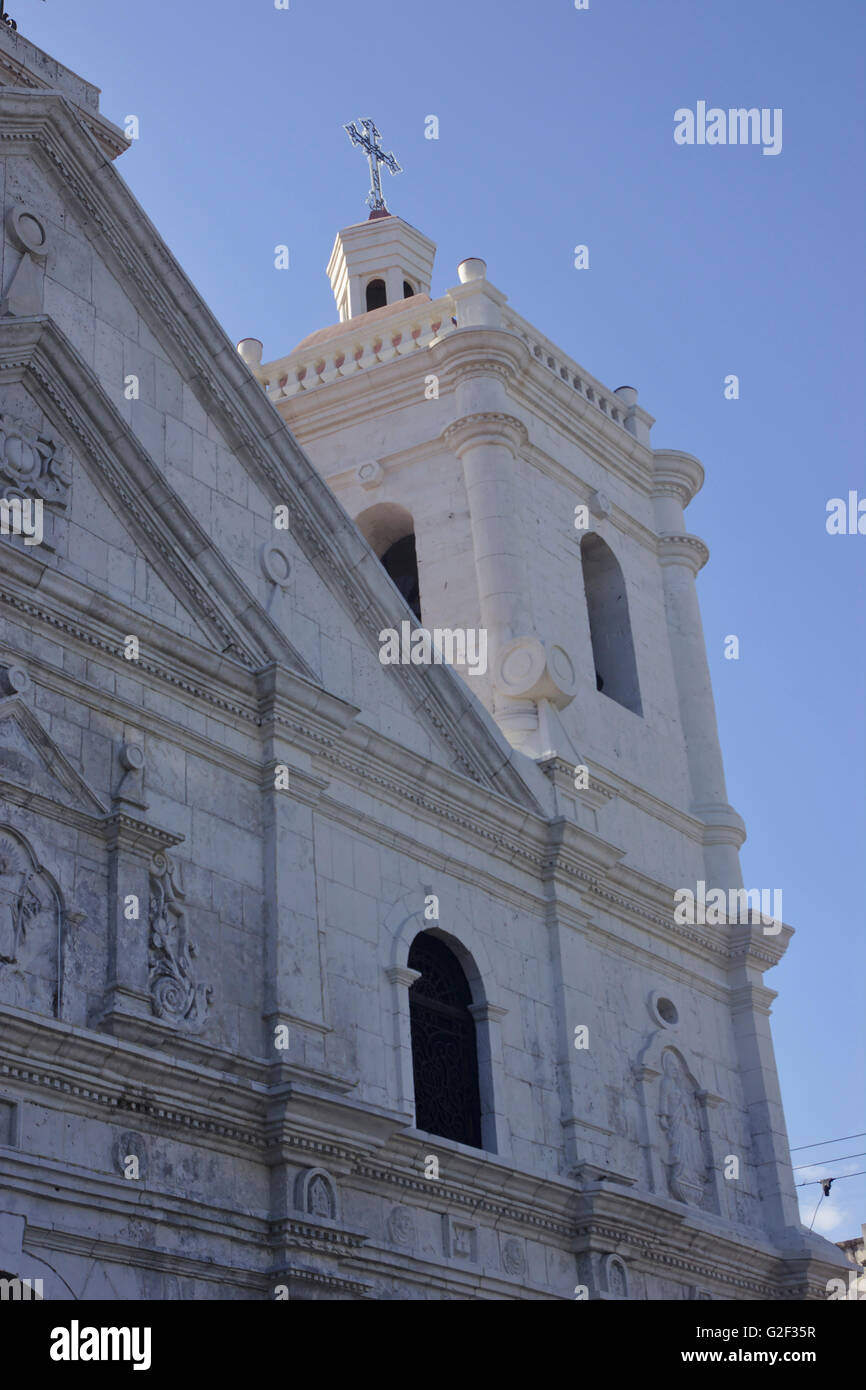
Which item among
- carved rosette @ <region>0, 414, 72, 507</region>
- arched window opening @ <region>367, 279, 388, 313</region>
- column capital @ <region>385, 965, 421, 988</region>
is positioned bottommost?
column capital @ <region>385, 965, 421, 988</region>

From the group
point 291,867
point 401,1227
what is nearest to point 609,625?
point 291,867

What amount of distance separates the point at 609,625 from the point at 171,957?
11.6 m

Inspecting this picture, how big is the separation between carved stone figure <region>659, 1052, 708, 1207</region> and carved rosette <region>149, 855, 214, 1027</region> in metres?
6.98

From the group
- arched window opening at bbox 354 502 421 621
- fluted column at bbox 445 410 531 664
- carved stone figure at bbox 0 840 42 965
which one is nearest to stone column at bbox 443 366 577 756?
fluted column at bbox 445 410 531 664

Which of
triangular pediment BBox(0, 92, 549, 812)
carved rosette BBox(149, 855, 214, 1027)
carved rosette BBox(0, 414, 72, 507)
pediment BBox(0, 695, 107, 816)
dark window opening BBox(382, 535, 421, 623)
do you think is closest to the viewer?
pediment BBox(0, 695, 107, 816)

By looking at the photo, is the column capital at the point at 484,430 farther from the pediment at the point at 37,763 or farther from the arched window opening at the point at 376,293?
the pediment at the point at 37,763

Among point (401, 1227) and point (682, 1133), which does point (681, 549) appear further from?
point (401, 1227)

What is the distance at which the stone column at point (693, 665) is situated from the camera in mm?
24188

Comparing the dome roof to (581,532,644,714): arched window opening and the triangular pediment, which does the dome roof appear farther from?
the triangular pediment

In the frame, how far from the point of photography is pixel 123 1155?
13.4 meters

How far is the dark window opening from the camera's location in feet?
81.0

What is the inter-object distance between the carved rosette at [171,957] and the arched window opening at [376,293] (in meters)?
16.4
